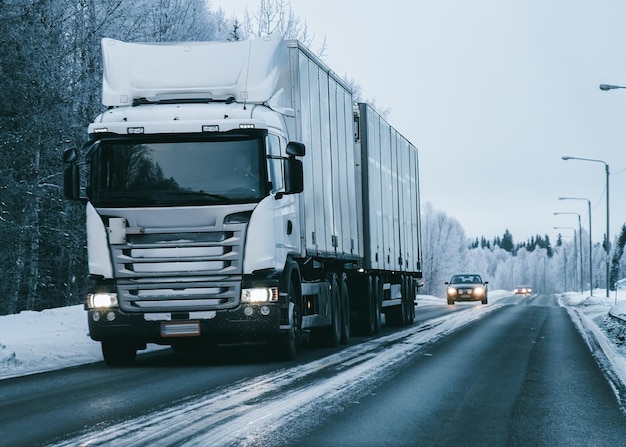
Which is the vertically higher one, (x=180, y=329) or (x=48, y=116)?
(x=48, y=116)

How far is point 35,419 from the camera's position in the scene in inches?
364

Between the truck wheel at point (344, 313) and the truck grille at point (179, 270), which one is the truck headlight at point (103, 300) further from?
the truck wheel at point (344, 313)

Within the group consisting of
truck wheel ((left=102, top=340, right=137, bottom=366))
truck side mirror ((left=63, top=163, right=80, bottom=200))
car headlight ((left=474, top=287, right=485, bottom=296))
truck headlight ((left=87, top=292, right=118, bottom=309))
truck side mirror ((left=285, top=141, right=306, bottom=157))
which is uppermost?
truck side mirror ((left=285, top=141, right=306, bottom=157))

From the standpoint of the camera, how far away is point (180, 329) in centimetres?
1432

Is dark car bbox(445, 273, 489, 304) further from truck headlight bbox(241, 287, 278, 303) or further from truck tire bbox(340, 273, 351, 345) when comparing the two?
truck headlight bbox(241, 287, 278, 303)

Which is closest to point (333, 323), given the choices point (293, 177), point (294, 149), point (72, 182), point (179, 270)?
point (293, 177)

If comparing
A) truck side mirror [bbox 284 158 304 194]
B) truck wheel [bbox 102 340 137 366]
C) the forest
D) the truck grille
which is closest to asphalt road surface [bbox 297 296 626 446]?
the truck grille

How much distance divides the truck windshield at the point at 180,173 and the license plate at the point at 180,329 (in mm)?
1596

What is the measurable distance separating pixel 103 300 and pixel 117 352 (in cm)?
131

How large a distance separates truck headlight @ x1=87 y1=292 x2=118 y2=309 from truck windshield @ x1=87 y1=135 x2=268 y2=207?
1.21 m

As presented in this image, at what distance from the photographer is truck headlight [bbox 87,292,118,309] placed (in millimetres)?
14406

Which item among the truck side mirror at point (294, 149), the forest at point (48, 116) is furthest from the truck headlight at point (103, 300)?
the forest at point (48, 116)

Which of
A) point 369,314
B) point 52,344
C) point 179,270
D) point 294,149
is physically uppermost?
point 294,149

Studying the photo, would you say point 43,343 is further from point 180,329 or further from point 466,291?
point 466,291
